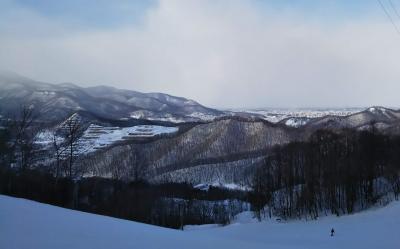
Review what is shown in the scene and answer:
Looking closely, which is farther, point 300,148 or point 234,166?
point 234,166

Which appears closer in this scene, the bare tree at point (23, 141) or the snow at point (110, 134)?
the bare tree at point (23, 141)

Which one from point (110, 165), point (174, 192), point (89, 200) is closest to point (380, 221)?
point (89, 200)

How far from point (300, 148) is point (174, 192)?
124 feet

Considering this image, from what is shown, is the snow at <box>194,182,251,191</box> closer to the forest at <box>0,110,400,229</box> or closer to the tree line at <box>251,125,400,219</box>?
the forest at <box>0,110,400,229</box>

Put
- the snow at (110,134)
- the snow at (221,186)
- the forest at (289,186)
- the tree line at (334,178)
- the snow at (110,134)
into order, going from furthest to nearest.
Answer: the snow at (110,134), the snow at (110,134), the snow at (221,186), the tree line at (334,178), the forest at (289,186)

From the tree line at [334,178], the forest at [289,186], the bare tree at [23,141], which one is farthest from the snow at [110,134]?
the bare tree at [23,141]

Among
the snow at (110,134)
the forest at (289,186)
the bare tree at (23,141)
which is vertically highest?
the snow at (110,134)

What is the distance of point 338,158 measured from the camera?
63656mm

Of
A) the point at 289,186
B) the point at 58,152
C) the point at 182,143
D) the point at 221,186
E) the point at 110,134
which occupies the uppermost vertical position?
the point at 110,134

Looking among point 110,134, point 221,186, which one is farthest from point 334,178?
point 110,134

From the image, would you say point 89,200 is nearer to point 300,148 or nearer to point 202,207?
point 202,207

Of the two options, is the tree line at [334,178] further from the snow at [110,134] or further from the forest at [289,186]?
the snow at [110,134]

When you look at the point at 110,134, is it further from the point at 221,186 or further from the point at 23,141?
the point at 23,141

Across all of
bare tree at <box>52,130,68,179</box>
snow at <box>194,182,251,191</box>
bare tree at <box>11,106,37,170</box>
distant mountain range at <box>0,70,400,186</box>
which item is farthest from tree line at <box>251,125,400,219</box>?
snow at <box>194,182,251,191</box>
